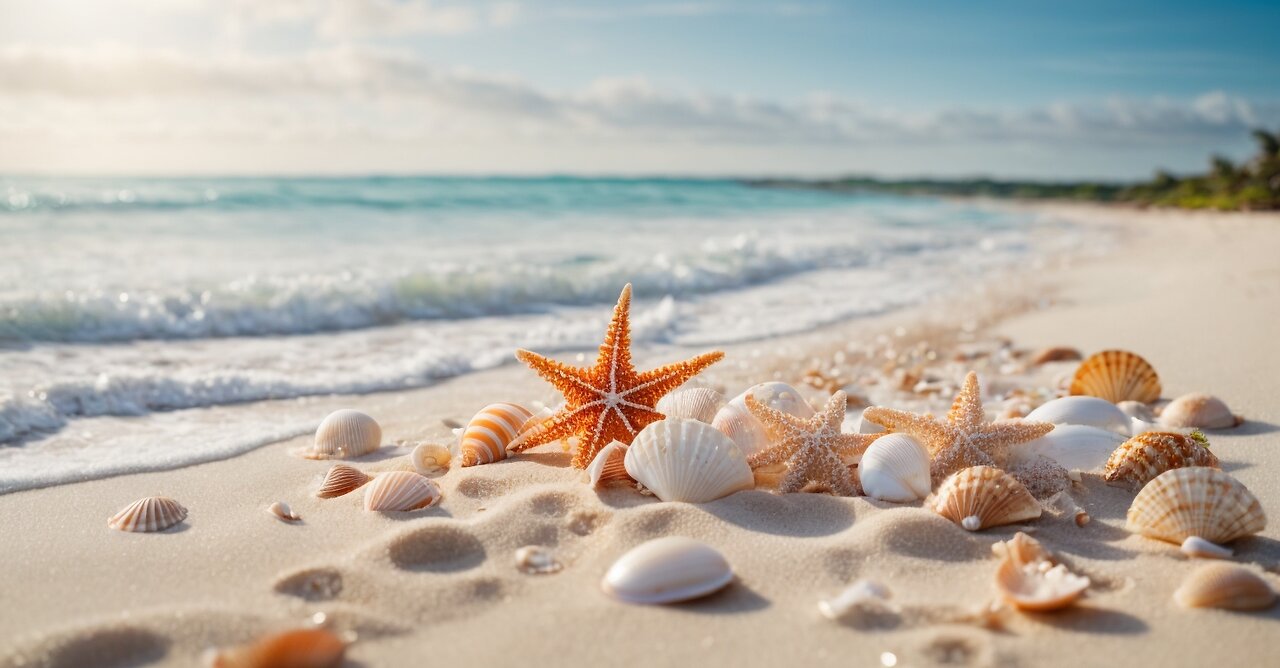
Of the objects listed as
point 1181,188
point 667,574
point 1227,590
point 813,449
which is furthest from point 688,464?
point 1181,188

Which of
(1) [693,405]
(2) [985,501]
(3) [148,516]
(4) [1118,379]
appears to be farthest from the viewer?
(4) [1118,379]

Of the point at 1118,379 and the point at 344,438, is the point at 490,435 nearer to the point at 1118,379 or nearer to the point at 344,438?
the point at 344,438

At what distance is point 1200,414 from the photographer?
4418 mm

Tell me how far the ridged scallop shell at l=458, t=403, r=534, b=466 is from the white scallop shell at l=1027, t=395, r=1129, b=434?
239 centimetres

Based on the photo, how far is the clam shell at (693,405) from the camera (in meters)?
3.89

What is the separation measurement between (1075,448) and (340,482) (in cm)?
301

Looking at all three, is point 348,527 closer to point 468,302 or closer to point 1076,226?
point 468,302

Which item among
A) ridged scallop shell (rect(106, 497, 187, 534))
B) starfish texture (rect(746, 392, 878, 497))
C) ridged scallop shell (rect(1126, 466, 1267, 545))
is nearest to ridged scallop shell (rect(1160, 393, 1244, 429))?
ridged scallop shell (rect(1126, 466, 1267, 545))

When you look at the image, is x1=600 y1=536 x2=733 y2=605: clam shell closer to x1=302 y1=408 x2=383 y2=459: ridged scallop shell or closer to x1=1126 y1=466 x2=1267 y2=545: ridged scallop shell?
x1=1126 y1=466 x2=1267 y2=545: ridged scallop shell

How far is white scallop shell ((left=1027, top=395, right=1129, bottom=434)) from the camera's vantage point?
4.00m

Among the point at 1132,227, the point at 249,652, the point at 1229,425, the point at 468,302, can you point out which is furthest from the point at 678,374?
the point at 1132,227

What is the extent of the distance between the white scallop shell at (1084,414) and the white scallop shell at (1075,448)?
382 millimetres

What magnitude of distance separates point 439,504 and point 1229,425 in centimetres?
399

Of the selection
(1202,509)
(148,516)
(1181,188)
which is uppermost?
(1181,188)
